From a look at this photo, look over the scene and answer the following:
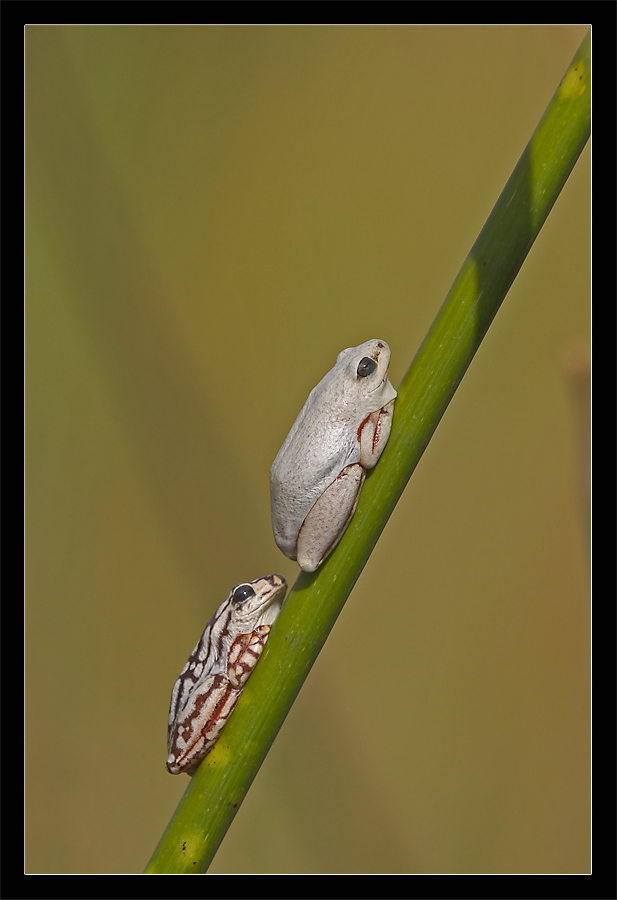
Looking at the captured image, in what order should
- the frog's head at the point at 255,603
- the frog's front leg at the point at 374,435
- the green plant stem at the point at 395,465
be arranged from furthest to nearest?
the frog's head at the point at 255,603 < the frog's front leg at the point at 374,435 < the green plant stem at the point at 395,465

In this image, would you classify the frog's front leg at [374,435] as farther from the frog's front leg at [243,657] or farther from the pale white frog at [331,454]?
the frog's front leg at [243,657]

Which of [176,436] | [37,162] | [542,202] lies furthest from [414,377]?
[37,162]

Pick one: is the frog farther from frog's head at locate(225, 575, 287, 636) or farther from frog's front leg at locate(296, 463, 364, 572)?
frog's front leg at locate(296, 463, 364, 572)

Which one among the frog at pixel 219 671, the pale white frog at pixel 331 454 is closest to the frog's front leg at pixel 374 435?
the pale white frog at pixel 331 454

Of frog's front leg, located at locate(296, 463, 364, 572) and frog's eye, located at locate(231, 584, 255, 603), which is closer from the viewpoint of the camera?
frog's front leg, located at locate(296, 463, 364, 572)

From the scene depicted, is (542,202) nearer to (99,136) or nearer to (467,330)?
(467,330)

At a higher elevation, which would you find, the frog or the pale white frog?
the pale white frog

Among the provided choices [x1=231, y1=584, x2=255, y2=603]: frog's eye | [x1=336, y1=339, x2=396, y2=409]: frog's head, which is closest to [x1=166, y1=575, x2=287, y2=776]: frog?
[x1=231, y1=584, x2=255, y2=603]: frog's eye
